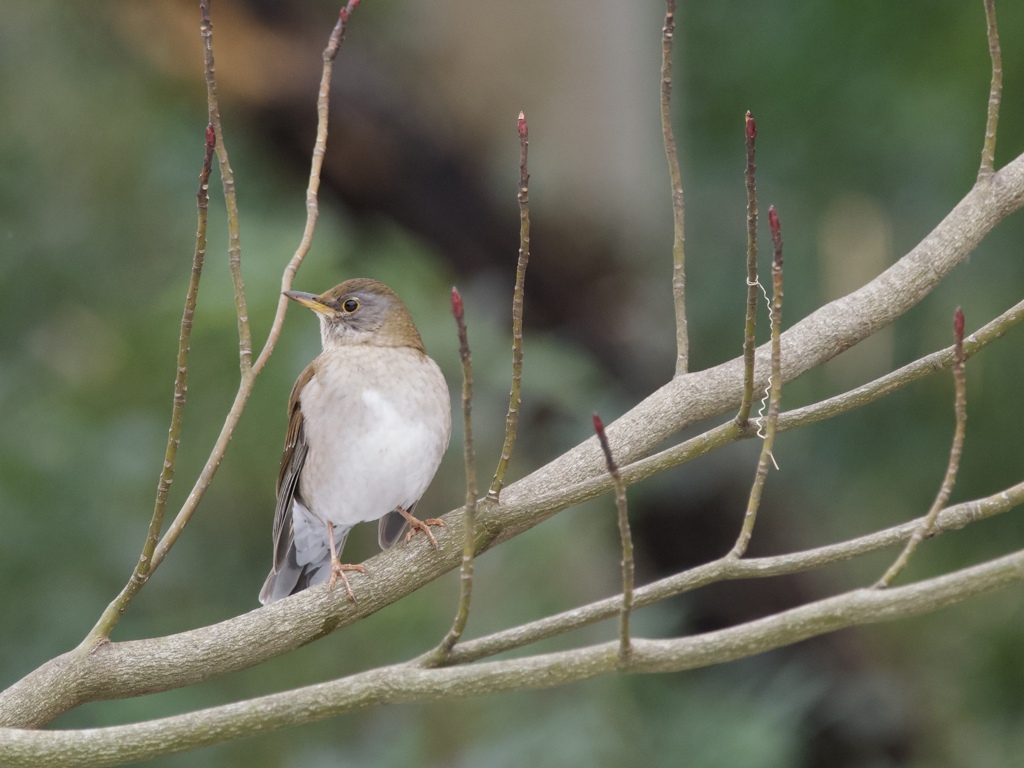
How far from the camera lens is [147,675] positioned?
303cm

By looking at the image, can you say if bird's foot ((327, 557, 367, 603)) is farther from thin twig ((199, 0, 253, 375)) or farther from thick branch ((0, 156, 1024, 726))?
thin twig ((199, 0, 253, 375))

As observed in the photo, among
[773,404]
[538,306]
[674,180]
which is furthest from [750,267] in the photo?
[538,306]

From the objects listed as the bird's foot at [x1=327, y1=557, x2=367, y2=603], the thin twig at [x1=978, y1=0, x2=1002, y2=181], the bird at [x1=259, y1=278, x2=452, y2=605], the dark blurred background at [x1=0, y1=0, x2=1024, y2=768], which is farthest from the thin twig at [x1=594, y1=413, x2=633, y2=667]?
the dark blurred background at [x1=0, y1=0, x2=1024, y2=768]

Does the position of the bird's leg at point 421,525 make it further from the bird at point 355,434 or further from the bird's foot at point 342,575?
the bird's foot at point 342,575

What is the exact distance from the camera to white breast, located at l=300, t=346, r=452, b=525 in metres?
4.07

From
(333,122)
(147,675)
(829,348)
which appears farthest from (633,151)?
(147,675)

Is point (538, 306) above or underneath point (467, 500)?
above

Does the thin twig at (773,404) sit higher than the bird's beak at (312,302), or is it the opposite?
the bird's beak at (312,302)

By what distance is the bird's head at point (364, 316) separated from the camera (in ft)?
14.8

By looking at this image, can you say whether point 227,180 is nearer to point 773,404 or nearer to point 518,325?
point 518,325

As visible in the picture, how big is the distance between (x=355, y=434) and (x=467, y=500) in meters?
1.57

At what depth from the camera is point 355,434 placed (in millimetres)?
4113

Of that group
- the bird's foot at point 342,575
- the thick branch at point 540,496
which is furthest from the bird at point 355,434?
the thick branch at point 540,496

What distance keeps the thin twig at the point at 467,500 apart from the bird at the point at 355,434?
110 centimetres
